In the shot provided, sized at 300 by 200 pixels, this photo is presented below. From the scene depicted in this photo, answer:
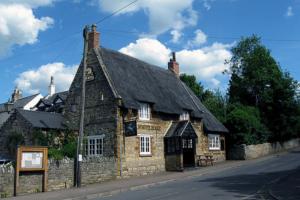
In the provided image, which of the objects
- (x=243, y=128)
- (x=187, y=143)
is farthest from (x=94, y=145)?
(x=243, y=128)

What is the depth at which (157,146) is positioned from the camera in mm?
32750

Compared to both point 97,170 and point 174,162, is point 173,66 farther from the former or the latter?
point 97,170

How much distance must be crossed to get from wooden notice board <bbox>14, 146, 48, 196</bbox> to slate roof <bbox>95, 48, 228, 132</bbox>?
948 centimetres

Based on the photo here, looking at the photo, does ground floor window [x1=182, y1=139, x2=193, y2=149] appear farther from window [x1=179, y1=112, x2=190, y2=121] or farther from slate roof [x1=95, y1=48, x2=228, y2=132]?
slate roof [x1=95, y1=48, x2=228, y2=132]

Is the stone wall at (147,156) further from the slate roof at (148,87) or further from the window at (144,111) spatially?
the slate roof at (148,87)

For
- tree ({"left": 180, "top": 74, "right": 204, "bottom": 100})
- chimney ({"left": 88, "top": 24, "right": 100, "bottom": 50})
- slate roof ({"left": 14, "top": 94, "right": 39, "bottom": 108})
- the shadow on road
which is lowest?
the shadow on road

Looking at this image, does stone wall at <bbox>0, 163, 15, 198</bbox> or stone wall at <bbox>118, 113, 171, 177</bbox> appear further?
stone wall at <bbox>118, 113, 171, 177</bbox>

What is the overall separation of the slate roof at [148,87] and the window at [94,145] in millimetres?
3508

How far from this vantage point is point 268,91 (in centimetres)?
5459

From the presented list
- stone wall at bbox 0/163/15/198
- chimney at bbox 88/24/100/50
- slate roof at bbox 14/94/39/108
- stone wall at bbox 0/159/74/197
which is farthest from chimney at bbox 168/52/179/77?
stone wall at bbox 0/163/15/198

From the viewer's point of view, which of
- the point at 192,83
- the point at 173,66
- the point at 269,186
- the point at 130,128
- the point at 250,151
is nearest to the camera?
the point at 269,186

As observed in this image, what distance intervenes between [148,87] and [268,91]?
25.1m

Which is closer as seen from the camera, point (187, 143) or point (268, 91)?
point (187, 143)

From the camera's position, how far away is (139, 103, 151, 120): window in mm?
31586
